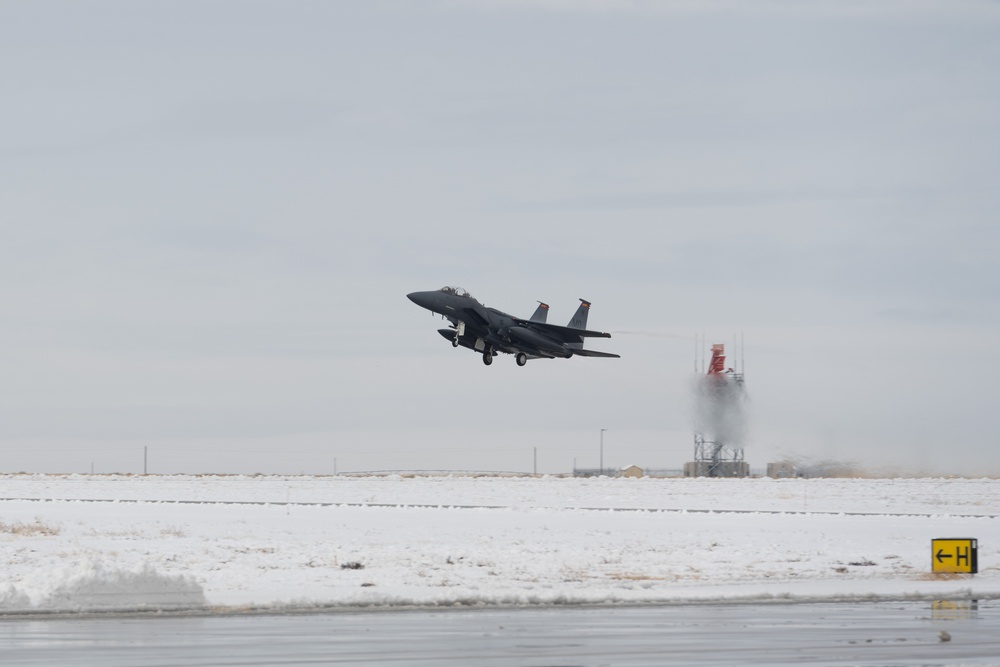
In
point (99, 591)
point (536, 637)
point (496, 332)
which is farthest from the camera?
point (496, 332)

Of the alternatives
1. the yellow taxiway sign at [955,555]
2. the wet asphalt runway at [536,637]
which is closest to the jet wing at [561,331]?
the yellow taxiway sign at [955,555]

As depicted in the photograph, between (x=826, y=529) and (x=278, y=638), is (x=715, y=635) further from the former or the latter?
(x=826, y=529)

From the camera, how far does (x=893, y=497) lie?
7744 cm

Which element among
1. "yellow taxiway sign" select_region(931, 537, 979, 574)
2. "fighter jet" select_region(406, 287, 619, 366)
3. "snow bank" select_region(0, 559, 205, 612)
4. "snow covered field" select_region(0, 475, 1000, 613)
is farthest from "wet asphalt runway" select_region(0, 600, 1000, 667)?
"fighter jet" select_region(406, 287, 619, 366)

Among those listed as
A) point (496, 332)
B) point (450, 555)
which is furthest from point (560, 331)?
point (450, 555)

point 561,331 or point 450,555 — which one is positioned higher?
point 561,331

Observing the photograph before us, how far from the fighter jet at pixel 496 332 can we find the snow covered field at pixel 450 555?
7.71 meters

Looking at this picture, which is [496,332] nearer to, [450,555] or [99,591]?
[450,555]

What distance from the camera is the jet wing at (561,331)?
57.3m

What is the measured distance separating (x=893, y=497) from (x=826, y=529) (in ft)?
118

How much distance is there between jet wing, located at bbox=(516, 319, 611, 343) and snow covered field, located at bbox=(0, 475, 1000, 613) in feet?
28.4

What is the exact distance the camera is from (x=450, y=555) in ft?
109

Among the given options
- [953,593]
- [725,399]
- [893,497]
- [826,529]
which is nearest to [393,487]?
[725,399]

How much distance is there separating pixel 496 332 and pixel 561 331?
3.90 metres
